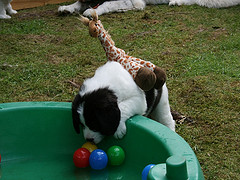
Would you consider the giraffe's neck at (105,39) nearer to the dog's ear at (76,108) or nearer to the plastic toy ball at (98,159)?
the dog's ear at (76,108)

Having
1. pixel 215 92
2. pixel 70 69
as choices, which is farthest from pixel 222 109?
pixel 70 69

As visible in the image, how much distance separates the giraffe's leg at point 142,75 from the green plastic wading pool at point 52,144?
0.58ft

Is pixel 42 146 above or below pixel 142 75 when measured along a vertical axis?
below

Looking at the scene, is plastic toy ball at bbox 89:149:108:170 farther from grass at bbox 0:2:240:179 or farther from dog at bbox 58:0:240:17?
dog at bbox 58:0:240:17

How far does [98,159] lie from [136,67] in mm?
550

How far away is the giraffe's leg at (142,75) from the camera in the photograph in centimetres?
196

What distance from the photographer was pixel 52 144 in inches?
88.5

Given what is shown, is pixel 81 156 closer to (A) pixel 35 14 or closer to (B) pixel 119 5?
(B) pixel 119 5

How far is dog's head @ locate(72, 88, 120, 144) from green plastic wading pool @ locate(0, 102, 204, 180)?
116 mm

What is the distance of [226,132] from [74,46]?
2.41 metres

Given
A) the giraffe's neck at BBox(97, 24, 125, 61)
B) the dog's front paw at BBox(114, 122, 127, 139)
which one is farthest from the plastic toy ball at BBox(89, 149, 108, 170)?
the giraffe's neck at BBox(97, 24, 125, 61)

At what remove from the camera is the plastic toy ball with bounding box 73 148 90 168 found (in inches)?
79.9

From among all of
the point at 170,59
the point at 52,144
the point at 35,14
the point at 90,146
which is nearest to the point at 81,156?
the point at 90,146

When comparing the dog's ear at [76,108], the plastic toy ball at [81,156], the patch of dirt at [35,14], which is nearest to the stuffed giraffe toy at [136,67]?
the dog's ear at [76,108]
